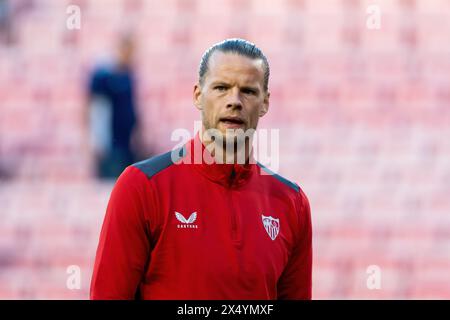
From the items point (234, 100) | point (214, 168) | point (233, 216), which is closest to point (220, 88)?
point (234, 100)

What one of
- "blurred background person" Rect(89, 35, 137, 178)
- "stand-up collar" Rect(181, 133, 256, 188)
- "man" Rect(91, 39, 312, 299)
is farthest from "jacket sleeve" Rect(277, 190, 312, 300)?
"blurred background person" Rect(89, 35, 137, 178)

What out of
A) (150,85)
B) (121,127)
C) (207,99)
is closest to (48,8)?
(150,85)

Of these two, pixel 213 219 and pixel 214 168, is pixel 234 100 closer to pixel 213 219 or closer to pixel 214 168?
pixel 214 168

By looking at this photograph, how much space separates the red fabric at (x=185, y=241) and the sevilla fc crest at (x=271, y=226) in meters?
0.01

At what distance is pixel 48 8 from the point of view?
6.72 metres

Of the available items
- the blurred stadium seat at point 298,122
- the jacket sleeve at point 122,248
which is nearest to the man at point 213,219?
the jacket sleeve at point 122,248

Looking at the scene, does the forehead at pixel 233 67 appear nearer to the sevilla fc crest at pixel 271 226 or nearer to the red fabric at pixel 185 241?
the red fabric at pixel 185 241

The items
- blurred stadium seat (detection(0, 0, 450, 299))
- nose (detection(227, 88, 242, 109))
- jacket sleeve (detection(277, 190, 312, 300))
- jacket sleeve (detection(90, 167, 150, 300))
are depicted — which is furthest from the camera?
blurred stadium seat (detection(0, 0, 450, 299))

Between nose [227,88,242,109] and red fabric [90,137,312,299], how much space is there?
13 centimetres

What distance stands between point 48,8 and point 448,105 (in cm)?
295

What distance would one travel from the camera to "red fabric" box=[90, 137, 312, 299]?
6.19ft

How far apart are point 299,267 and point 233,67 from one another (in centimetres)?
50

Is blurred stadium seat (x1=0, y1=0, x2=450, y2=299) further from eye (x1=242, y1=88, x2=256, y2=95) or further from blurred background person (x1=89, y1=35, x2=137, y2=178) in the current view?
eye (x1=242, y1=88, x2=256, y2=95)

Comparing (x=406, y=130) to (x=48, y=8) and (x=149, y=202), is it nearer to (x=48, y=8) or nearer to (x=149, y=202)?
(x=48, y=8)
